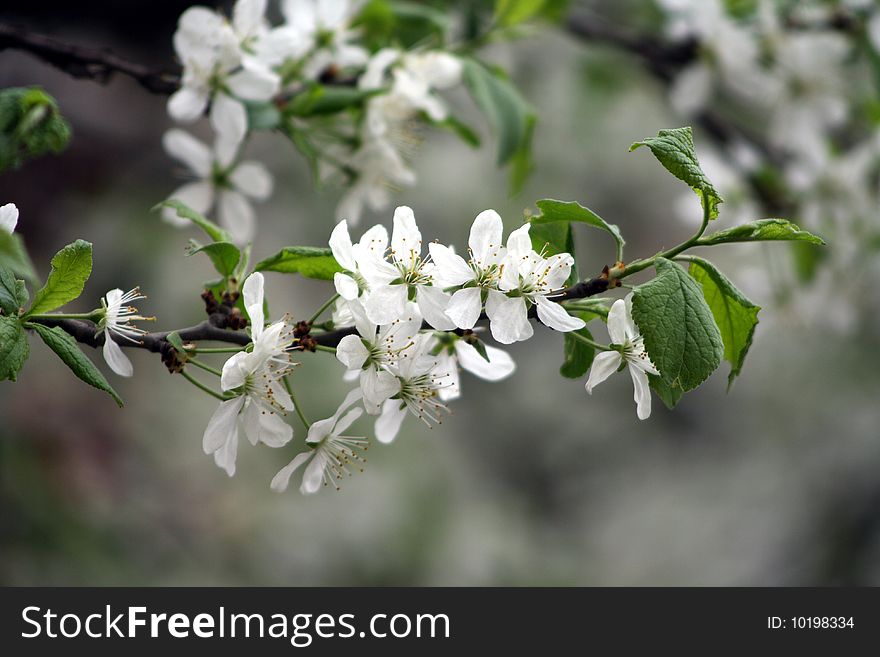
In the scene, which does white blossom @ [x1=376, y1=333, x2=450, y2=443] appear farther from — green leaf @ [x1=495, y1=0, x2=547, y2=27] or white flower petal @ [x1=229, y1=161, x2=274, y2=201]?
green leaf @ [x1=495, y1=0, x2=547, y2=27]

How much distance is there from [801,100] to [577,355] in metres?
0.91

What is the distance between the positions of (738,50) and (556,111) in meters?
1.18

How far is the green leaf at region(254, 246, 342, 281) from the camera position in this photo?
2.07 ft

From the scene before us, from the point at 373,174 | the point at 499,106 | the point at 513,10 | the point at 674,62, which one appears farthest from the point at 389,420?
the point at 674,62

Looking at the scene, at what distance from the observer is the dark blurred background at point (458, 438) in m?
1.72

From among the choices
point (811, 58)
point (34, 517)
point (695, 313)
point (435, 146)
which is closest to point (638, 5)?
point (811, 58)

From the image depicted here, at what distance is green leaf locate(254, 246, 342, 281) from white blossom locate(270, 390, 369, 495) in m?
0.10

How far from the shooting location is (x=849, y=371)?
2.61m

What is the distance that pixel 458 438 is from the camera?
2666 mm

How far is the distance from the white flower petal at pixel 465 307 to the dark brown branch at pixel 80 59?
46cm

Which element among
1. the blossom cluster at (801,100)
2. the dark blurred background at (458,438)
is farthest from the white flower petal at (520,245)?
the dark blurred background at (458,438)

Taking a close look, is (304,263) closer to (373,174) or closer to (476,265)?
(476,265)

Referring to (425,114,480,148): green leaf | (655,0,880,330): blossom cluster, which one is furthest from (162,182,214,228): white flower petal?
(655,0,880,330): blossom cluster
